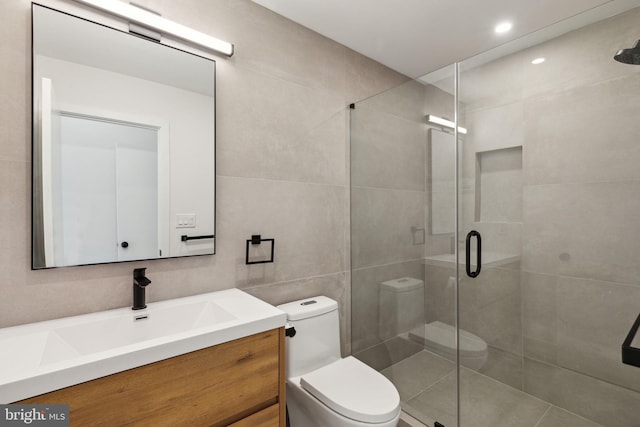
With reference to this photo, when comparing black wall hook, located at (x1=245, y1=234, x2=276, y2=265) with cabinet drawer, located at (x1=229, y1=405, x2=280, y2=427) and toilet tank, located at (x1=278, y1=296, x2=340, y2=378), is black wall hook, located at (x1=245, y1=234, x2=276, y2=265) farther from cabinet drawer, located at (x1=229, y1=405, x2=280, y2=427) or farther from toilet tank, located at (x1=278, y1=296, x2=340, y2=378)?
cabinet drawer, located at (x1=229, y1=405, x2=280, y2=427)

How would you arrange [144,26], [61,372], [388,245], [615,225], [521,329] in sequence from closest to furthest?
[61,372], [615,225], [144,26], [521,329], [388,245]

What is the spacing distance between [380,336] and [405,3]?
1.99 meters

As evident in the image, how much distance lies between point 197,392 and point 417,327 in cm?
127

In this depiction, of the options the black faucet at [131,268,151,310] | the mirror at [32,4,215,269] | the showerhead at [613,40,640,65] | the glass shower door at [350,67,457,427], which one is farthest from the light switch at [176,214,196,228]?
the showerhead at [613,40,640,65]

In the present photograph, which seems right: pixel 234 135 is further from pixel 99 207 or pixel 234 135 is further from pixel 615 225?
pixel 615 225

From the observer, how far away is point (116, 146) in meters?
1.33

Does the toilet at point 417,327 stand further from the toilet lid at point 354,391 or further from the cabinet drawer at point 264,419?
the cabinet drawer at point 264,419

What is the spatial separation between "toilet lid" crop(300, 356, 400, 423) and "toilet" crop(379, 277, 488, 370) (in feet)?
1.19

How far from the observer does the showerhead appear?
1146 mm

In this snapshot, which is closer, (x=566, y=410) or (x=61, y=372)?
(x=61, y=372)

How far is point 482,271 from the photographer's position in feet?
5.18

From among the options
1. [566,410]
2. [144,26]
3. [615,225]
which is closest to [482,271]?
[615,225]

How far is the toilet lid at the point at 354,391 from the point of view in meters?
1.32

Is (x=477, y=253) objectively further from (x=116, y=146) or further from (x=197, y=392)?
(x=116, y=146)
